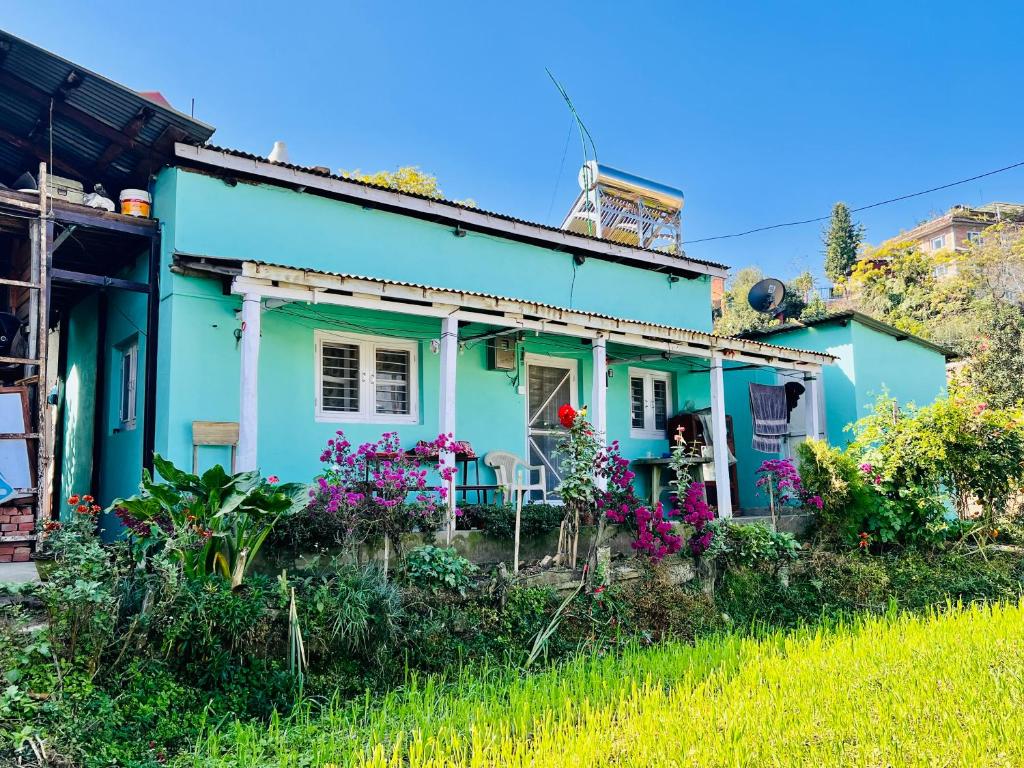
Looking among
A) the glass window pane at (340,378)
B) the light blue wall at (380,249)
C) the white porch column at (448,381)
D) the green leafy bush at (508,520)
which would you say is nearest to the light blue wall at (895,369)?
the light blue wall at (380,249)

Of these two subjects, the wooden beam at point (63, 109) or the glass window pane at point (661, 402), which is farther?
the glass window pane at point (661, 402)

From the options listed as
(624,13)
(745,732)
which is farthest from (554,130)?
(745,732)

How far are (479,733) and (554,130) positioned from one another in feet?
51.3

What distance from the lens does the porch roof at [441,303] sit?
313 inches

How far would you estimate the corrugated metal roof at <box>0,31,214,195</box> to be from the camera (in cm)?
869

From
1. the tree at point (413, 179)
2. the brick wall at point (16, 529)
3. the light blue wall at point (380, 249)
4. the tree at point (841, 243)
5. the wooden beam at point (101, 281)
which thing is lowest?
the brick wall at point (16, 529)

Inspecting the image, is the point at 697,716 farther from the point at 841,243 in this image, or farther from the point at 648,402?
the point at 841,243

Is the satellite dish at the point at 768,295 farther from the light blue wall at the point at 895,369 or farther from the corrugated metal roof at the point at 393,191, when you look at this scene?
the corrugated metal roof at the point at 393,191

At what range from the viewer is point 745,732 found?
14.6 feet

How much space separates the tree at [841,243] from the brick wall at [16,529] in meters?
39.8

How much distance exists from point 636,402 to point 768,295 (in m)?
4.66

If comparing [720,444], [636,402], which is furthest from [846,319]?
[720,444]

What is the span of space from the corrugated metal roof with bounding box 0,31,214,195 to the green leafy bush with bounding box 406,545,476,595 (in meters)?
5.70

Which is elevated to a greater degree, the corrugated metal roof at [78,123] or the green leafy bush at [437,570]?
the corrugated metal roof at [78,123]
